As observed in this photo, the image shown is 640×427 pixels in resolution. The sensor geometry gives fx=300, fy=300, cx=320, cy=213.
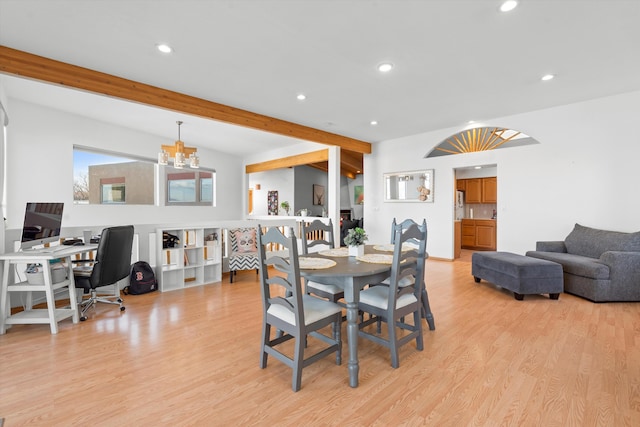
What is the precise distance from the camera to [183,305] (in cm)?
353

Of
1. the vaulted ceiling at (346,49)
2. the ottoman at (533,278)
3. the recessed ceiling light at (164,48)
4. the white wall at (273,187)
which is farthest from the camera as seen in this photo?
the white wall at (273,187)

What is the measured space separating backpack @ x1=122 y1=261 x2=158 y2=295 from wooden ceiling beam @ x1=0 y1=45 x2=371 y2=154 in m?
2.14

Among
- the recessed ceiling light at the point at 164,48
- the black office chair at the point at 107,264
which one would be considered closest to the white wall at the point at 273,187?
the black office chair at the point at 107,264

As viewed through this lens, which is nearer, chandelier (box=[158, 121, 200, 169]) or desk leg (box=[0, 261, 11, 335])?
desk leg (box=[0, 261, 11, 335])

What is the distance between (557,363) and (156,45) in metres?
4.27

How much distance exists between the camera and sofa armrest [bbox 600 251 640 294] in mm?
3461

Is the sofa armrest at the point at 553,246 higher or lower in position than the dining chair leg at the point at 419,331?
higher

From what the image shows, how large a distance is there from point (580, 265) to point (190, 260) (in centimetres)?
526

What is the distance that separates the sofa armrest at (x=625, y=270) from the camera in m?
3.46

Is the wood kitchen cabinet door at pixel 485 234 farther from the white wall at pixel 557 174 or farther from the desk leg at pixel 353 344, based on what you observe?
the desk leg at pixel 353 344

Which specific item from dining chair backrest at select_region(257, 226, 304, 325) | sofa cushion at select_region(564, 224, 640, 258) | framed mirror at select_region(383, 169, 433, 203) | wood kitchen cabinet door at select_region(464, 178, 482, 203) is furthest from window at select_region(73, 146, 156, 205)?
sofa cushion at select_region(564, 224, 640, 258)

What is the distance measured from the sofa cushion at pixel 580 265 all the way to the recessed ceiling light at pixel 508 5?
120 inches

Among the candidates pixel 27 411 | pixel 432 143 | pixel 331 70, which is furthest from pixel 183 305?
pixel 432 143

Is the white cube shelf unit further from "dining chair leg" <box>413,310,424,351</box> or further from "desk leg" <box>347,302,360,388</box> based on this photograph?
"dining chair leg" <box>413,310,424,351</box>
